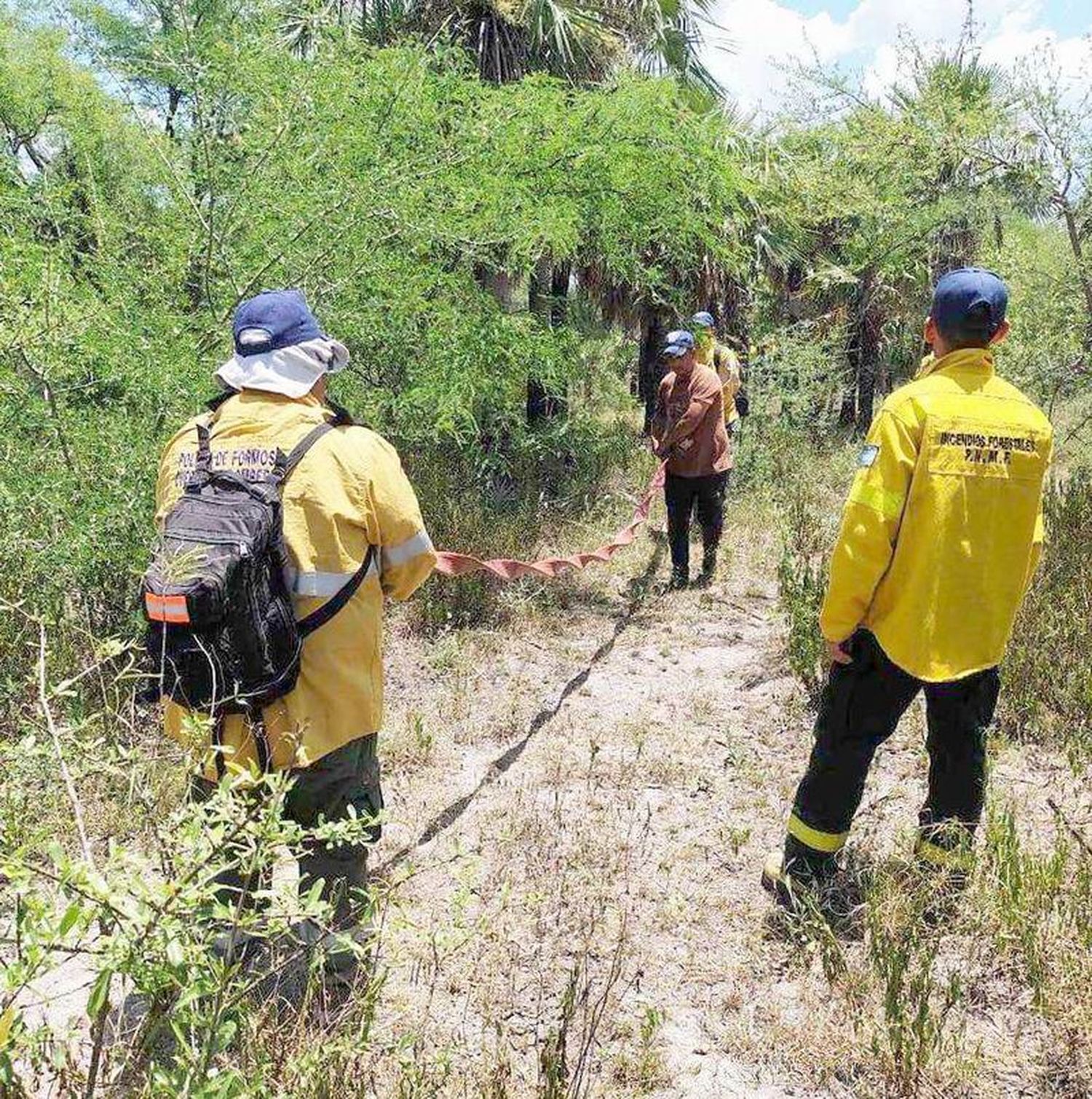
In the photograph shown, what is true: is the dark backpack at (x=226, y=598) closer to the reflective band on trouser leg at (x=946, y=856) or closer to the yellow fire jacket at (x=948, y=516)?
the yellow fire jacket at (x=948, y=516)

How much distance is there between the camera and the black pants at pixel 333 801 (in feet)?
7.68

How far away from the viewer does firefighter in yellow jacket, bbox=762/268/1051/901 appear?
8.34 ft

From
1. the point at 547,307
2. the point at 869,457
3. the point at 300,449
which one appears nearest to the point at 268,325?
the point at 300,449

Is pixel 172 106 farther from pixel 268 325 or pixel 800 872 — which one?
pixel 800 872

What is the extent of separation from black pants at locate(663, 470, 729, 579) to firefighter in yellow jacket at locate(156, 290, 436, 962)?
4335 millimetres

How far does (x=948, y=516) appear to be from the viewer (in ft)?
8.36

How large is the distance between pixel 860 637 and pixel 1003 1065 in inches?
47.2

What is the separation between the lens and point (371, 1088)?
2.04 metres

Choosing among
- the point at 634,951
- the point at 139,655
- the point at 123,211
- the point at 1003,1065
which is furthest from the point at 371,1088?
the point at 123,211

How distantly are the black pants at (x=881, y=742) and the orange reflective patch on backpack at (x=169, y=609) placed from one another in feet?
6.59

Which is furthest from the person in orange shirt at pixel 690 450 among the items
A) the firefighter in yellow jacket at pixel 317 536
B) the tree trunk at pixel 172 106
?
the firefighter in yellow jacket at pixel 317 536

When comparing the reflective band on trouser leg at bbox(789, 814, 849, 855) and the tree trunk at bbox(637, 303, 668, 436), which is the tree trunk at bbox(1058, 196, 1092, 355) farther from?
the reflective band on trouser leg at bbox(789, 814, 849, 855)

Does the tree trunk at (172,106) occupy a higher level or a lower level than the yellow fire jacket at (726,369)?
higher

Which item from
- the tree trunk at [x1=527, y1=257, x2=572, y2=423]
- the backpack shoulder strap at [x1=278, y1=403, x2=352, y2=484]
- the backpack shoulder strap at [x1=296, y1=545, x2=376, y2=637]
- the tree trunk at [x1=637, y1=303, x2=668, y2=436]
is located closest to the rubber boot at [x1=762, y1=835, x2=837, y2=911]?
the backpack shoulder strap at [x1=296, y1=545, x2=376, y2=637]
